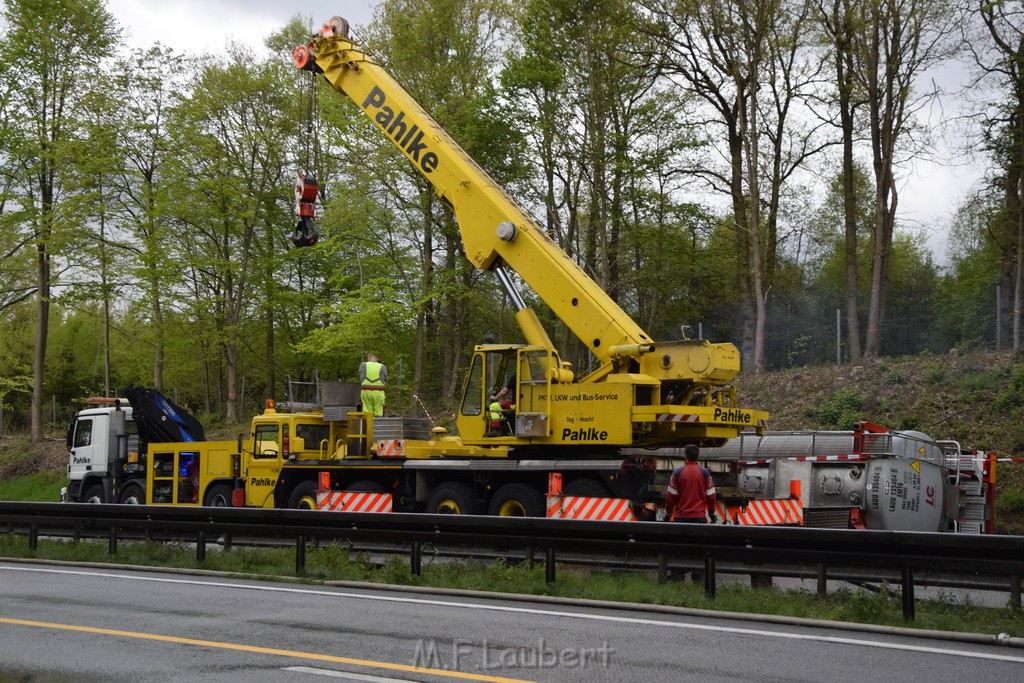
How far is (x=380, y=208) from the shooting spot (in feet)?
122

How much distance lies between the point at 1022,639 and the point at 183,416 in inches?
855

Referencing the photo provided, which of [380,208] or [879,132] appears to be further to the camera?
[380,208]

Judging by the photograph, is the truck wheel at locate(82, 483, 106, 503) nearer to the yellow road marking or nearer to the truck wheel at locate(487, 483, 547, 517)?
the truck wheel at locate(487, 483, 547, 517)

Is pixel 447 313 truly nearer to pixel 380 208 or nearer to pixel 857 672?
pixel 380 208

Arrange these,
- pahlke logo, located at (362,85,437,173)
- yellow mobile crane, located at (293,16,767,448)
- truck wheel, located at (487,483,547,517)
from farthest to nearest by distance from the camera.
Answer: pahlke logo, located at (362,85,437,173), truck wheel, located at (487,483,547,517), yellow mobile crane, located at (293,16,767,448)

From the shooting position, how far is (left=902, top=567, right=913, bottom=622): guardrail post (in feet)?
31.7

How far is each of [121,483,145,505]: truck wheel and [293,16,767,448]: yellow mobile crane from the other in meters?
10.9

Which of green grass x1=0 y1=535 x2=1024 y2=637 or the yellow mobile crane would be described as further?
A: the yellow mobile crane

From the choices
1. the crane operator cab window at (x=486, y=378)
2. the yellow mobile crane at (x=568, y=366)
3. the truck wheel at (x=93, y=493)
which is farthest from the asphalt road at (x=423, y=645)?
the truck wheel at (x=93, y=493)

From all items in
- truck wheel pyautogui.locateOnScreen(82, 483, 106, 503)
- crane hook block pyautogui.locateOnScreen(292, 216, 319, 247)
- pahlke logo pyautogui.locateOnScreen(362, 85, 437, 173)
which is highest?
pahlke logo pyautogui.locateOnScreen(362, 85, 437, 173)

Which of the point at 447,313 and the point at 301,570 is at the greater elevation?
the point at 447,313

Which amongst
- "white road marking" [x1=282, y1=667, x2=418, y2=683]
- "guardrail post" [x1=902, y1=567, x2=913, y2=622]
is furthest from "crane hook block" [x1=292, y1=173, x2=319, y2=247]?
"white road marking" [x1=282, y1=667, x2=418, y2=683]

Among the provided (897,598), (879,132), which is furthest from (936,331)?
(897,598)

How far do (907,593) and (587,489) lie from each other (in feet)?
22.4
